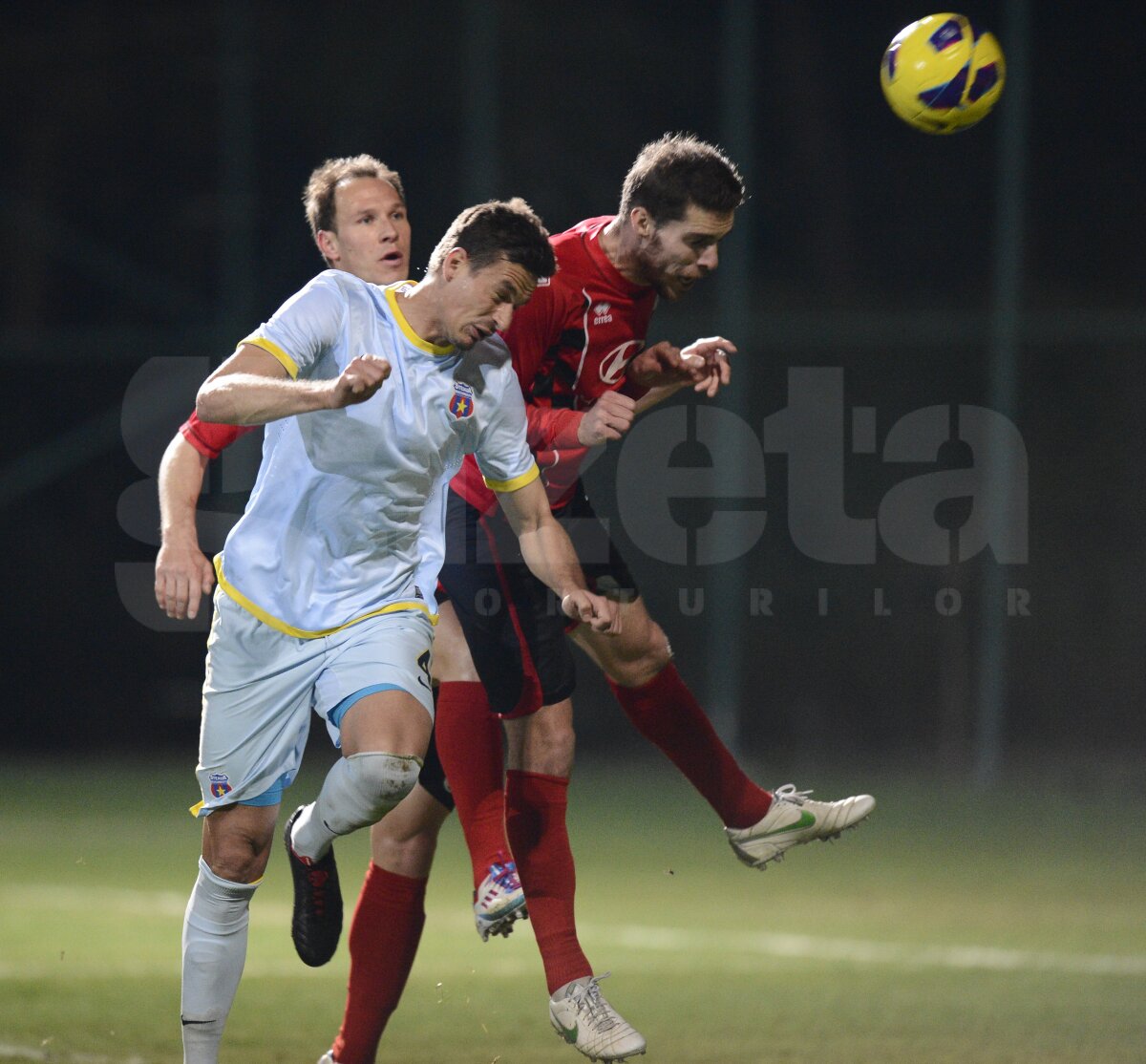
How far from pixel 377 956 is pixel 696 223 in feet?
7.17

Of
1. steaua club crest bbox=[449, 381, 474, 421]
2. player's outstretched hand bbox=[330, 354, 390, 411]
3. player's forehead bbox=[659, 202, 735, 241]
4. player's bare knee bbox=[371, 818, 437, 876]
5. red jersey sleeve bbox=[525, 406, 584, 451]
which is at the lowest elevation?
player's bare knee bbox=[371, 818, 437, 876]

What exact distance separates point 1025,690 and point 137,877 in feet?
A: 21.7

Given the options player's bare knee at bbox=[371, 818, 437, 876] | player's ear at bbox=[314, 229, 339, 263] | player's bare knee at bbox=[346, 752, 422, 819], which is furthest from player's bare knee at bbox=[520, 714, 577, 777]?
player's ear at bbox=[314, 229, 339, 263]

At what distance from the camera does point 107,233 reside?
535 inches

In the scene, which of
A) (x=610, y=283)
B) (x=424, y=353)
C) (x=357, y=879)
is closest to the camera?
(x=424, y=353)

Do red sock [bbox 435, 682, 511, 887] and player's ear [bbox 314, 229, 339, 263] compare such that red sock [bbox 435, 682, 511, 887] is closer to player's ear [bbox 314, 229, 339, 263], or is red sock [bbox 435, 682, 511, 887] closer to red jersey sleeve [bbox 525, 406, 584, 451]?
red jersey sleeve [bbox 525, 406, 584, 451]

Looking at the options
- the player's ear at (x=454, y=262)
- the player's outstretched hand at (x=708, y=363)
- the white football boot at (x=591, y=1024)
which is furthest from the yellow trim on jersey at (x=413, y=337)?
the white football boot at (x=591, y=1024)

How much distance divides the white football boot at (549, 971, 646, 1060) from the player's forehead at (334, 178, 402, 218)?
92.6 inches

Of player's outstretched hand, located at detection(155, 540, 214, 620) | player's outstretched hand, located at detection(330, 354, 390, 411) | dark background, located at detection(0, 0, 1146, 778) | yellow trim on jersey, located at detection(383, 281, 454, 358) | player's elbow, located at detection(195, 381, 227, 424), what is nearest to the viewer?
player's outstretched hand, located at detection(330, 354, 390, 411)

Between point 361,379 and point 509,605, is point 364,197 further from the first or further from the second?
point 361,379

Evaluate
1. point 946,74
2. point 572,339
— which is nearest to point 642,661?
point 572,339

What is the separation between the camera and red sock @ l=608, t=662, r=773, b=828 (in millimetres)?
5559

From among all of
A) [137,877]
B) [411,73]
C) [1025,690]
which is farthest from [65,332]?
[1025,690]

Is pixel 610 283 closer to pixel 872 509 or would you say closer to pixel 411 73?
pixel 872 509
